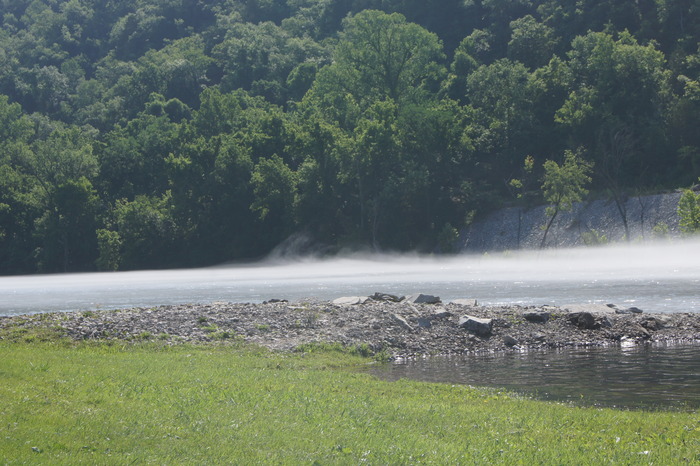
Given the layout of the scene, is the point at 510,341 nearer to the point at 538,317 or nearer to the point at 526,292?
the point at 538,317

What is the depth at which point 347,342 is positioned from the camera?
31.4 metres

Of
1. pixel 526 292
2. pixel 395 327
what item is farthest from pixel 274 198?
pixel 395 327

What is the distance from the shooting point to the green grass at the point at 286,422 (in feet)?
45.9

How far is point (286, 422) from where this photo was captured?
53.8 ft

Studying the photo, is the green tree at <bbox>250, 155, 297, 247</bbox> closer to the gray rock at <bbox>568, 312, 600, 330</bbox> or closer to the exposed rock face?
the exposed rock face

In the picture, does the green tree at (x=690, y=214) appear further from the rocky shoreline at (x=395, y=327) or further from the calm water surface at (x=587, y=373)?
the calm water surface at (x=587, y=373)

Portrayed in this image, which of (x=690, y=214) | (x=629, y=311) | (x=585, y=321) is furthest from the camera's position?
(x=690, y=214)

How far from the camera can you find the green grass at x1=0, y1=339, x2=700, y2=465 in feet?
45.9

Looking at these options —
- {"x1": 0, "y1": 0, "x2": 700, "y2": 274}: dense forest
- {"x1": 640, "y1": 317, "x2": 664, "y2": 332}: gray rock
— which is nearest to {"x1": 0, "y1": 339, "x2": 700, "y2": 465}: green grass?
{"x1": 640, "y1": 317, "x2": 664, "y2": 332}: gray rock

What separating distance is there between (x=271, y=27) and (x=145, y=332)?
166147 mm

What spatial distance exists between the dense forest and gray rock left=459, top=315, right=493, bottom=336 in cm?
5939

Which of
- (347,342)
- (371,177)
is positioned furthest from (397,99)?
(347,342)

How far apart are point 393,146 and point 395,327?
7362 cm

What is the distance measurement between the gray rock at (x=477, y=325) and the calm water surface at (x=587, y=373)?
2.60m
